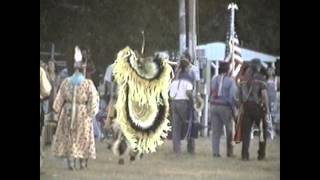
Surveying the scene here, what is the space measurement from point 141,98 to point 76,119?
0.76 meters

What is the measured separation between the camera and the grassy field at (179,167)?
704 cm

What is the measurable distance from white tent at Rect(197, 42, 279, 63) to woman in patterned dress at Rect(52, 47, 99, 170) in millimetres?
1301

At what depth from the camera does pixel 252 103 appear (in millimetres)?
7090

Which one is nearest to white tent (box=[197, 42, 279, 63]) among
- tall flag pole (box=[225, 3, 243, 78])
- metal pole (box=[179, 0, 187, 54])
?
tall flag pole (box=[225, 3, 243, 78])

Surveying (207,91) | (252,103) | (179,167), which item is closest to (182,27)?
(207,91)

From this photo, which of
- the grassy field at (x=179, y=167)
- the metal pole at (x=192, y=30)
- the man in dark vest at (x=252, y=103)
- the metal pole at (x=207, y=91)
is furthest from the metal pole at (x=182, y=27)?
the grassy field at (x=179, y=167)

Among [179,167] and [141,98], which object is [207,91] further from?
[179,167]

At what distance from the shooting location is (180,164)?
23.2ft

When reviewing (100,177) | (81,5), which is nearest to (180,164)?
(100,177)

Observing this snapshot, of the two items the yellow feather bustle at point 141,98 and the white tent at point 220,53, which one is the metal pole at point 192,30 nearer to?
the white tent at point 220,53

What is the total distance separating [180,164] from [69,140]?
4.15 feet

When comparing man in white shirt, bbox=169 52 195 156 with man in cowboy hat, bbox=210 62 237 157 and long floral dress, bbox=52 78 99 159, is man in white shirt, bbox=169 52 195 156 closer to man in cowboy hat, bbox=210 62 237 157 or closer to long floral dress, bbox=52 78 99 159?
man in cowboy hat, bbox=210 62 237 157

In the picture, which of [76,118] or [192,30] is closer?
[192,30]
